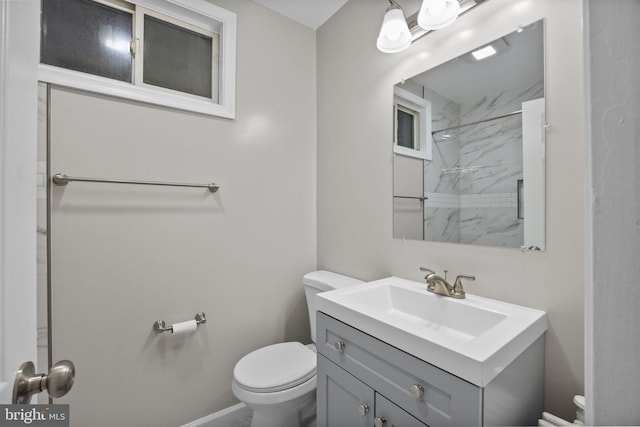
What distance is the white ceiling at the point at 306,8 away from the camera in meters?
1.75

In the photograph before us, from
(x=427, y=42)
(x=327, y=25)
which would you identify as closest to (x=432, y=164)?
(x=427, y=42)

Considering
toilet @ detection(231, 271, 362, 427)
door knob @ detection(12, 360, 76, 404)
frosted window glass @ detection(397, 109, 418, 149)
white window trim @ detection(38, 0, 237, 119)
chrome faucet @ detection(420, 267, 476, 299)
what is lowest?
toilet @ detection(231, 271, 362, 427)

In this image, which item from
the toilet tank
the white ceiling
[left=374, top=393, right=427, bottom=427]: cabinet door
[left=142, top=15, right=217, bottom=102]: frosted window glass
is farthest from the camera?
the white ceiling

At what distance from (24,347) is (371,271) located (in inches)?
55.4

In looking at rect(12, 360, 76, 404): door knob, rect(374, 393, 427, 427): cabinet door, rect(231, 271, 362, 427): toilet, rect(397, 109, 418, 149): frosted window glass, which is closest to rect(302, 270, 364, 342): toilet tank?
rect(231, 271, 362, 427): toilet

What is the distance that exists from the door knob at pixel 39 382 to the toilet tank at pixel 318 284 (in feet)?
4.04

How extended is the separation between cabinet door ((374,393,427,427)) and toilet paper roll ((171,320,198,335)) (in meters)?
1.00

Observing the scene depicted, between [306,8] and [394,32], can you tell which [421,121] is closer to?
[394,32]

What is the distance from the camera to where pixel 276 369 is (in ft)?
4.53

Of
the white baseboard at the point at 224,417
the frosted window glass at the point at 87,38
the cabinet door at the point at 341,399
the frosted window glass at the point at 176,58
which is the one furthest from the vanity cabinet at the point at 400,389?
the frosted window glass at the point at 87,38

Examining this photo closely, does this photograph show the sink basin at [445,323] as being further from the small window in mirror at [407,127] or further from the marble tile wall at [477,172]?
the small window in mirror at [407,127]

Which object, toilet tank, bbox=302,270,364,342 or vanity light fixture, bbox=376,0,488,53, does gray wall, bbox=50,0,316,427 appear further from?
vanity light fixture, bbox=376,0,488,53

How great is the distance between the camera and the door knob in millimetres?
423

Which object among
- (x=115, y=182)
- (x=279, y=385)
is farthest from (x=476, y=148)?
(x=115, y=182)
